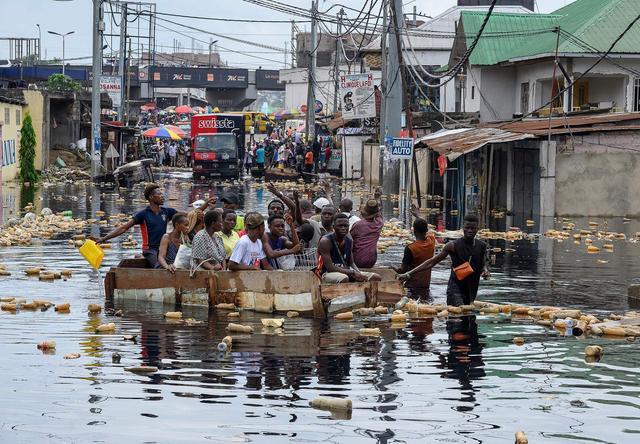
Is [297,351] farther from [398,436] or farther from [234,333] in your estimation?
[398,436]

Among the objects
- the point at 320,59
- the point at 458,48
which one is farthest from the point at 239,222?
the point at 320,59

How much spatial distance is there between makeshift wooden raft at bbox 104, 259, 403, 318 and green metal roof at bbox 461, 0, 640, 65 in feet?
97.0

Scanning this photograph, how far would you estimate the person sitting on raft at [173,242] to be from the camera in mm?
17406

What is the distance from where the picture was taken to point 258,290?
16.8 meters

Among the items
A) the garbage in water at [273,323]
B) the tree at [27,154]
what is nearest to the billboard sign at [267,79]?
the tree at [27,154]

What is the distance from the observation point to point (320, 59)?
123875 mm

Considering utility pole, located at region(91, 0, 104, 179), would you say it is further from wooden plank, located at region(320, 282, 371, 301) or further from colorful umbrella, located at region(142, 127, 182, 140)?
wooden plank, located at region(320, 282, 371, 301)

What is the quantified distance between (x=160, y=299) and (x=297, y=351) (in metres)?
4.07

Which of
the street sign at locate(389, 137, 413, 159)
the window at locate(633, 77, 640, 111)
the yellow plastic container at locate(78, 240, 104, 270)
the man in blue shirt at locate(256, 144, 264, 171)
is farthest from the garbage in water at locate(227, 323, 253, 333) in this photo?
the man in blue shirt at locate(256, 144, 264, 171)

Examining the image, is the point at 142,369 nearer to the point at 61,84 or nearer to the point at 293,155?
the point at 61,84

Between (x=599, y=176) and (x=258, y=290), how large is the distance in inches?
909

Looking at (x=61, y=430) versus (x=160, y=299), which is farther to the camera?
(x=160, y=299)

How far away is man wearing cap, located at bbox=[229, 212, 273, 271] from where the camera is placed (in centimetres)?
1680

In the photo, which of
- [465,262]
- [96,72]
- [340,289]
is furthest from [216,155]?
[465,262]
